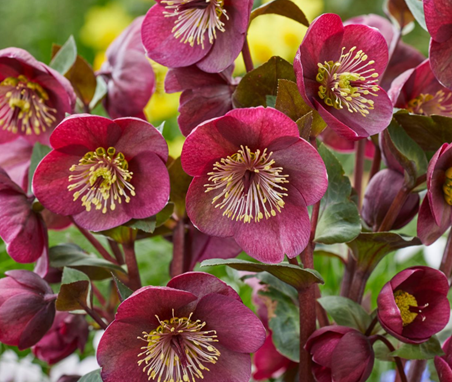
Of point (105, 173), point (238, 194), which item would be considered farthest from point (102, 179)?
point (238, 194)

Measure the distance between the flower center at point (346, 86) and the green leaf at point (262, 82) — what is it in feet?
0.11

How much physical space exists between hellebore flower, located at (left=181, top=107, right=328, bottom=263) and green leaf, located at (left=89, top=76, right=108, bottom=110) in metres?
0.23

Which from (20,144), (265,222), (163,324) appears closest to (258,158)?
(265,222)

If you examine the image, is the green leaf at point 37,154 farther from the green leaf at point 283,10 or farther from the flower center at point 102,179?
the green leaf at point 283,10

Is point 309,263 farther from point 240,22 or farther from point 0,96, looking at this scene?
point 0,96

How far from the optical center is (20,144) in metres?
0.66

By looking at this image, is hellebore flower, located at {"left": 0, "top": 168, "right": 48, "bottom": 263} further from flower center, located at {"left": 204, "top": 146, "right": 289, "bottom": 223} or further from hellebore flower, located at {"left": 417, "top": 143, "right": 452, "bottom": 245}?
hellebore flower, located at {"left": 417, "top": 143, "right": 452, "bottom": 245}

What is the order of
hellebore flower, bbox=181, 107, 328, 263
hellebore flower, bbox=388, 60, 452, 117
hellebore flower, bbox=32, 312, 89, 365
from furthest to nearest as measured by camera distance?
hellebore flower, bbox=32, 312, 89, 365 < hellebore flower, bbox=388, 60, 452, 117 < hellebore flower, bbox=181, 107, 328, 263

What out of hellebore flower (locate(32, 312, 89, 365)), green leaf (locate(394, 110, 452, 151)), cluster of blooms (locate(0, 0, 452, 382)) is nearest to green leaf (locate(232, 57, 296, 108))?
cluster of blooms (locate(0, 0, 452, 382))

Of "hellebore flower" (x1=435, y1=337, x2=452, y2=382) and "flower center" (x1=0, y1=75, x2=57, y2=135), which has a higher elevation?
"flower center" (x1=0, y1=75, x2=57, y2=135)

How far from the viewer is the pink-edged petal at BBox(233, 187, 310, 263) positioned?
1.56ft

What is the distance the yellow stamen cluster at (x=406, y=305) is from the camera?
1.70 feet

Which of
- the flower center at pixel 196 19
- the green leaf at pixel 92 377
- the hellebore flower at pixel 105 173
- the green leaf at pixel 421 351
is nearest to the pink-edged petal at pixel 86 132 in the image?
the hellebore flower at pixel 105 173

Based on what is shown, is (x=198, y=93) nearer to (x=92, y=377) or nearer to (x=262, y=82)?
(x=262, y=82)
